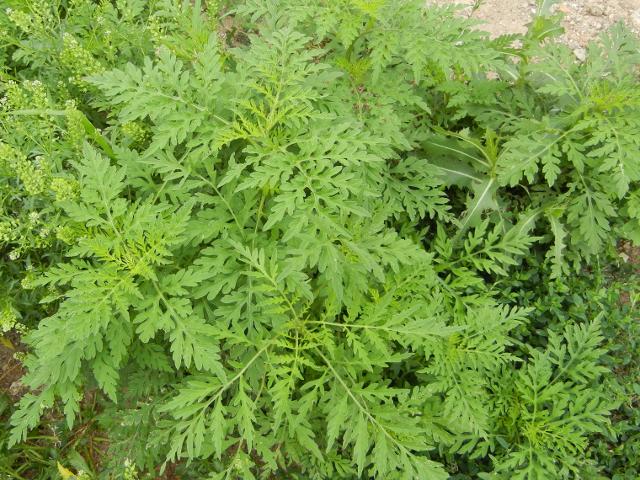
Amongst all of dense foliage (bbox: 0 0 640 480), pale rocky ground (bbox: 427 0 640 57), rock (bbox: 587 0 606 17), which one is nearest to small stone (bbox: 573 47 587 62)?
pale rocky ground (bbox: 427 0 640 57)

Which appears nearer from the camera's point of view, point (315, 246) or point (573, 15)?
point (315, 246)

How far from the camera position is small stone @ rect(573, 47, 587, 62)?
14.2ft

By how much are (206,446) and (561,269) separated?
97.5 inches

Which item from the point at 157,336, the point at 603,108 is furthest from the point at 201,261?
the point at 603,108

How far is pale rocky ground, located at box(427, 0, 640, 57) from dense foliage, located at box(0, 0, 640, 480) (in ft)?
2.38

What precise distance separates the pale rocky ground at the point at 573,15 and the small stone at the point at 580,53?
3 cm

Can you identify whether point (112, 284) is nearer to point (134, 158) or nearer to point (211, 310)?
point (211, 310)

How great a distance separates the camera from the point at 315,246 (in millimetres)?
2424

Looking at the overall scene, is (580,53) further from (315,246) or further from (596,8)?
(315,246)

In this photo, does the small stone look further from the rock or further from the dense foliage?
the dense foliage

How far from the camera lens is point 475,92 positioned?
3660 mm

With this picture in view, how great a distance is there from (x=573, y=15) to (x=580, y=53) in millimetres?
407

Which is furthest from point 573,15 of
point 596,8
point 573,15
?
point 596,8

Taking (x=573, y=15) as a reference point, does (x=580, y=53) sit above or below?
below
